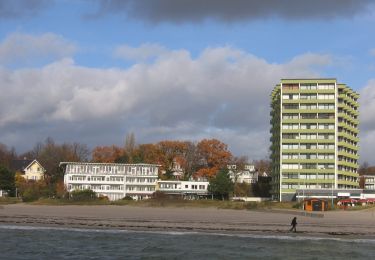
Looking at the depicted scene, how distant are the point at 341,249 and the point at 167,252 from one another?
44.1 feet

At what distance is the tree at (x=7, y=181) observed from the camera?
12159 cm

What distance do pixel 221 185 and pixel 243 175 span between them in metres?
52.1

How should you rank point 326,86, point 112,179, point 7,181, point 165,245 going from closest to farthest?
point 165,245
point 7,181
point 112,179
point 326,86

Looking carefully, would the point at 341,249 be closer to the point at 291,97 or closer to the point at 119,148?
the point at 291,97

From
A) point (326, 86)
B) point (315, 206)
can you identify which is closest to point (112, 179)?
point (315, 206)

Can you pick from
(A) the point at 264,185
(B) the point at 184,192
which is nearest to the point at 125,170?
(B) the point at 184,192

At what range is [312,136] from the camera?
138375mm

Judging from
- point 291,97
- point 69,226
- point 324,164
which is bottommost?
point 69,226

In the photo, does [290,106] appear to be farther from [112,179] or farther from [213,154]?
[112,179]

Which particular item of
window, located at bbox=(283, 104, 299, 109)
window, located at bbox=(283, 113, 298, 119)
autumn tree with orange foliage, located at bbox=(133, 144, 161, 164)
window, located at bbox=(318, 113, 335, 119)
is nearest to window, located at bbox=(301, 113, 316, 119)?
window, located at bbox=(318, 113, 335, 119)

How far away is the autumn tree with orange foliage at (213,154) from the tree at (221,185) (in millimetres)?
10902

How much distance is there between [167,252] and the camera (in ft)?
121

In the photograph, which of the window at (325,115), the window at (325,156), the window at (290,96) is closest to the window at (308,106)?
the window at (325,115)

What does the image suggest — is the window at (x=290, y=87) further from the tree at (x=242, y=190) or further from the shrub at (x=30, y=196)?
the shrub at (x=30, y=196)
